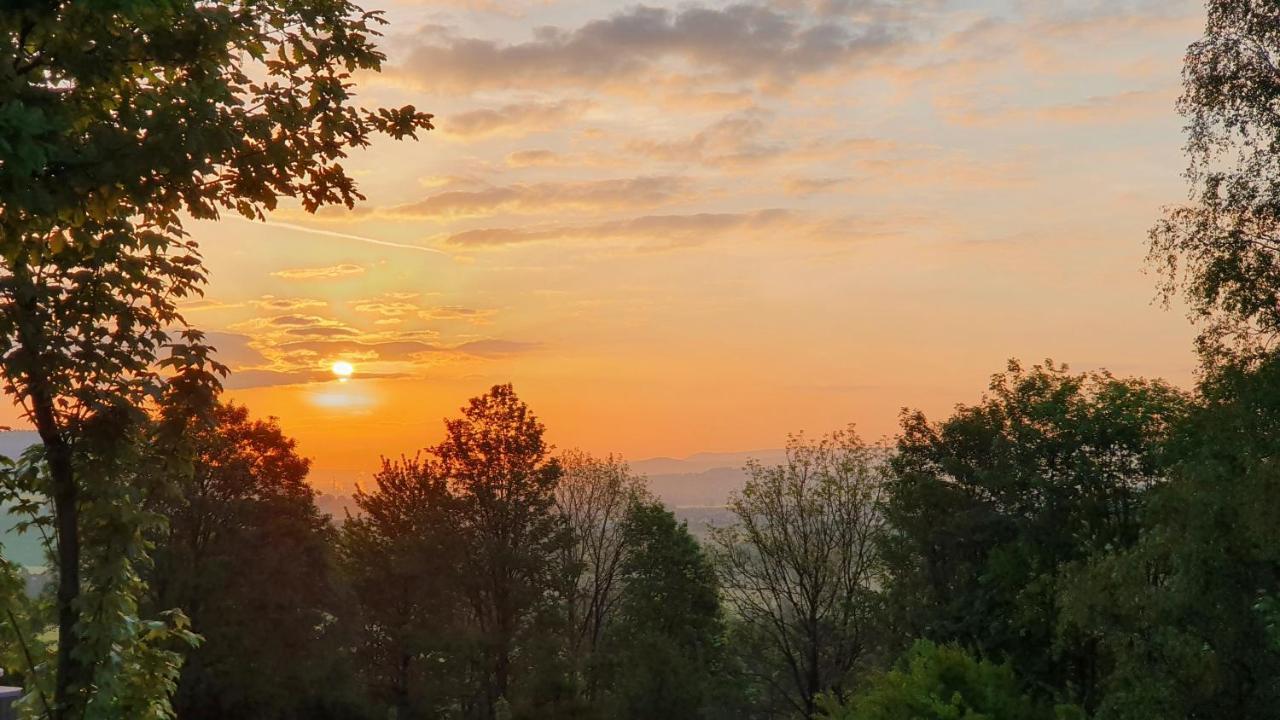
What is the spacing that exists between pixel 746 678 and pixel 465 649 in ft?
43.9

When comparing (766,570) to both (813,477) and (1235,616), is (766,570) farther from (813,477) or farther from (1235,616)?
(1235,616)

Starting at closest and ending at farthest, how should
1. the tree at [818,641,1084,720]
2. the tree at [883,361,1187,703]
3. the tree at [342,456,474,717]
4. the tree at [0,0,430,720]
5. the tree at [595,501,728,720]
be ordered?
the tree at [0,0,430,720], the tree at [818,641,1084,720], the tree at [883,361,1187,703], the tree at [342,456,474,717], the tree at [595,501,728,720]

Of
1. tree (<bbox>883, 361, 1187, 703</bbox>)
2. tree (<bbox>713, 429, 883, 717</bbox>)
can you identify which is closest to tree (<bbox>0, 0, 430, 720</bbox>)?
tree (<bbox>883, 361, 1187, 703</bbox>)

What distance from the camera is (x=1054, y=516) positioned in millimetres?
38062

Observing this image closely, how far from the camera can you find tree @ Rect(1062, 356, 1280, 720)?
2447cm

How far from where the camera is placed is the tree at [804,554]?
52250 mm

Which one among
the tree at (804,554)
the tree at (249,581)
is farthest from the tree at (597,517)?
the tree at (249,581)

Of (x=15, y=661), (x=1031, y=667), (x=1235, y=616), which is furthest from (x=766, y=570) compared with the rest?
(x=15, y=661)

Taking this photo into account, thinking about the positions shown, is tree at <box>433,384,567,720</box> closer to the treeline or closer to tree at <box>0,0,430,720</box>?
the treeline

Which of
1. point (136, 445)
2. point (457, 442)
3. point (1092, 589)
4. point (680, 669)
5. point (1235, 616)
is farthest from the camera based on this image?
point (457, 442)

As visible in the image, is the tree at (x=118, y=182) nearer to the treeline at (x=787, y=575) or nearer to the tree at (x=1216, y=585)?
the treeline at (x=787, y=575)

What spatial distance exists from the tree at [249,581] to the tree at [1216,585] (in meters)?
31.3

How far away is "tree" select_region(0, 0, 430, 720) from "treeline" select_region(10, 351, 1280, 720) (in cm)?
1429

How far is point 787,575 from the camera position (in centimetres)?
5372
